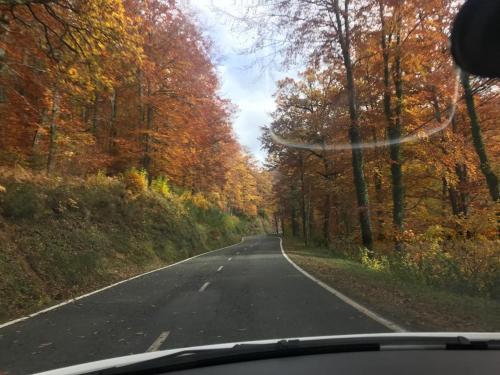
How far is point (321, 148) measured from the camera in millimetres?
32469

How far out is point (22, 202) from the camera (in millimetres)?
16406

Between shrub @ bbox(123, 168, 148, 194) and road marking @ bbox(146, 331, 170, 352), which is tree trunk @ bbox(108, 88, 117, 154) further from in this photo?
road marking @ bbox(146, 331, 170, 352)

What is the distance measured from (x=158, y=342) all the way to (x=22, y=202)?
12.1 m

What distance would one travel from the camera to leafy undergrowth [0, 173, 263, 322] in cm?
1270

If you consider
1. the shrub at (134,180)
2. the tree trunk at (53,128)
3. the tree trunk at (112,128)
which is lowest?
the shrub at (134,180)

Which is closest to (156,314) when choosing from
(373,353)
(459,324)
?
(459,324)

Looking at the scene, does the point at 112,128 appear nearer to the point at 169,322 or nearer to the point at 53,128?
the point at 53,128

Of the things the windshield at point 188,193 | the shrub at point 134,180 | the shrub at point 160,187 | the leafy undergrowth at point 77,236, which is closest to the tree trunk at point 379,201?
the windshield at point 188,193

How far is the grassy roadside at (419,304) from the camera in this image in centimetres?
721

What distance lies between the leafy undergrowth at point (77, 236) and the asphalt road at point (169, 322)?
207 cm

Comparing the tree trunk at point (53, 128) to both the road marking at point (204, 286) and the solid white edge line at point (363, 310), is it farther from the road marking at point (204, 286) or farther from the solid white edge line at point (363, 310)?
the solid white edge line at point (363, 310)

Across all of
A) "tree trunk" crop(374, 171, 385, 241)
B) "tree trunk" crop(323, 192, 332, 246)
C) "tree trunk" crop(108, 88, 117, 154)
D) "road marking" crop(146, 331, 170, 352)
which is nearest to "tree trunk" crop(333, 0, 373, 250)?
"tree trunk" crop(374, 171, 385, 241)

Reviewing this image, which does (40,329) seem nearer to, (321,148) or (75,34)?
(75,34)

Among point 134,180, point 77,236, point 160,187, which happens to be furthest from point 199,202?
point 77,236
